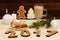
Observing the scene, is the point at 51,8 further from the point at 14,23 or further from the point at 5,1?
the point at 14,23

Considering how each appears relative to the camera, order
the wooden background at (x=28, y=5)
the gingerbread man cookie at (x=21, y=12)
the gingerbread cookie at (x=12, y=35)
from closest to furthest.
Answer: the gingerbread cookie at (x=12, y=35), the gingerbread man cookie at (x=21, y=12), the wooden background at (x=28, y=5)

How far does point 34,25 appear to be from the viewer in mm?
1943

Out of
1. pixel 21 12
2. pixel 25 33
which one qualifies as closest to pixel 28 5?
pixel 21 12

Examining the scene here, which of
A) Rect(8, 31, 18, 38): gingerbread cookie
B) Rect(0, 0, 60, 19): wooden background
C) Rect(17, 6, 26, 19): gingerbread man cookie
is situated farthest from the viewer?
Rect(0, 0, 60, 19): wooden background

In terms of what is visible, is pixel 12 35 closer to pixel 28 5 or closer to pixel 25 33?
pixel 25 33

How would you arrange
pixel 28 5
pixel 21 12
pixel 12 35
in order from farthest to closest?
pixel 28 5
pixel 21 12
pixel 12 35

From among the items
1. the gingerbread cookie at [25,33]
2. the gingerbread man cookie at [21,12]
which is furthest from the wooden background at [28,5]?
the gingerbread cookie at [25,33]

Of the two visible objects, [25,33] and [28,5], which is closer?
[25,33]

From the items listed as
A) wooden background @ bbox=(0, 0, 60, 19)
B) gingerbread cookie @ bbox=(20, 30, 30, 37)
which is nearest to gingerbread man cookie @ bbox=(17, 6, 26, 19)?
gingerbread cookie @ bbox=(20, 30, 30, 37)

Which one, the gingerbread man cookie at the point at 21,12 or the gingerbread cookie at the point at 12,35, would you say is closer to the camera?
the gingerbread cookie at the point at 12,35

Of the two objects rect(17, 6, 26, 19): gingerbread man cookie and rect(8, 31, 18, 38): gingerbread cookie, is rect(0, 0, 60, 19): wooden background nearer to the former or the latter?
rect(17, 6, 26, 19): gingerbread man cookie

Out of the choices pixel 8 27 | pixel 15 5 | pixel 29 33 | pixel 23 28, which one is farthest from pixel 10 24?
pixel 15 5

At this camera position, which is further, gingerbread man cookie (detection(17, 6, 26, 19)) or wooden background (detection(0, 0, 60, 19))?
wooden background (detection(0, 0, 60, 19))

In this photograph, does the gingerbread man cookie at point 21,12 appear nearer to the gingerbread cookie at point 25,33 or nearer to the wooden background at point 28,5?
the gingerbread cookie at point 25,33
